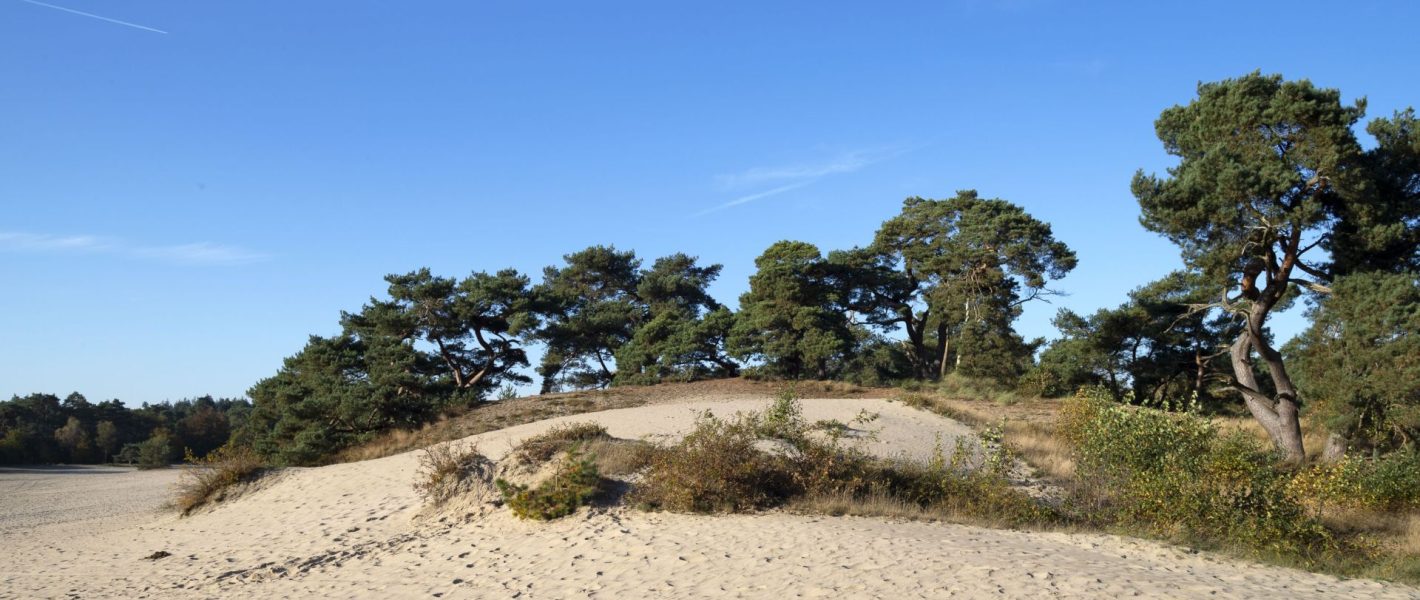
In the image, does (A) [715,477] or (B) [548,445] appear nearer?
(A) [715,477]

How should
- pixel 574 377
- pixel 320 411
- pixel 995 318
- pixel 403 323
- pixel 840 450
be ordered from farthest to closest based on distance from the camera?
pixel 574 377, pixel 995 318, pixel 403 323, pixel 320 411, pixel 840 450

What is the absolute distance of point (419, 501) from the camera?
15234mm

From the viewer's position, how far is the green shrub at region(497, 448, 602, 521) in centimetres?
1306

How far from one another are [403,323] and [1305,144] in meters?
27.2

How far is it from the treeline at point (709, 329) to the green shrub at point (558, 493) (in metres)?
13.5

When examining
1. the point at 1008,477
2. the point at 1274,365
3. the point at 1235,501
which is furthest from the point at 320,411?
the point at 1274,365

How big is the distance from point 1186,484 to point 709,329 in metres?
25.7

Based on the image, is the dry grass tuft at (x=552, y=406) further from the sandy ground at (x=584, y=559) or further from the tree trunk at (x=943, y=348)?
the tree trunk at (x=943, y=348)

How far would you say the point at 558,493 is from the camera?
43.2ft

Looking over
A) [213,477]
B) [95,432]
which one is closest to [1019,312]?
[213,477]

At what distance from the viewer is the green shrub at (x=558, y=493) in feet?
42.9

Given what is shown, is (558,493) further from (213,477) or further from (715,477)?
(213,477)

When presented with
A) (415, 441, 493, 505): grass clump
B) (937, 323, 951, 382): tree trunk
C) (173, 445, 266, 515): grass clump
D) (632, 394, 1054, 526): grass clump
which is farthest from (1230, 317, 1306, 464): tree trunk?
(173, 445, 266, 515): grass clump

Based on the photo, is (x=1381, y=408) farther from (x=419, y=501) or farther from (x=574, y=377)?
(x=574, y=377)
